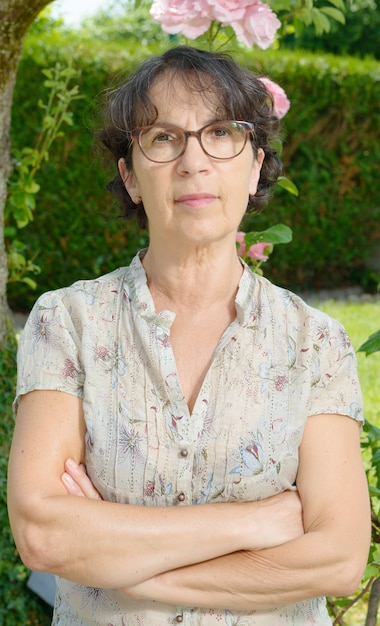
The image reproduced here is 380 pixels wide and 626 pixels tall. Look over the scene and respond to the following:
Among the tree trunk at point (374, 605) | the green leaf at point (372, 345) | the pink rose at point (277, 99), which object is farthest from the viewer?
the tree trunk at point (374, 605)

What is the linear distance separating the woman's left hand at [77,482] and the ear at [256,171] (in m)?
0.80

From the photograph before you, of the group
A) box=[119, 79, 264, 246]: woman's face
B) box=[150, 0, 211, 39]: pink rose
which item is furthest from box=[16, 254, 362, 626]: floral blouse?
box=[150, 0, 211, 39]: pink rose

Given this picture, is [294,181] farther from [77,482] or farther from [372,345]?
[77,482]

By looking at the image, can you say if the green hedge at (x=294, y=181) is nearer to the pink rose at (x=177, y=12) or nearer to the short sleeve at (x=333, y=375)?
the pink rose at (x=177, y=12)

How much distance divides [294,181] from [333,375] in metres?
7.34

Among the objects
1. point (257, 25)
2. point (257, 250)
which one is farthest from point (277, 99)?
point (257, 250)

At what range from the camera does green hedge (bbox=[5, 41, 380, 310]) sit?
7.97 m

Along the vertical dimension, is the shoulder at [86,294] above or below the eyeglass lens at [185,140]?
below

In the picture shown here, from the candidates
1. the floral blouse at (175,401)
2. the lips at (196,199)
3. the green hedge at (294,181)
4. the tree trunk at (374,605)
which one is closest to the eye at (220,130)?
the lips at (196,199)

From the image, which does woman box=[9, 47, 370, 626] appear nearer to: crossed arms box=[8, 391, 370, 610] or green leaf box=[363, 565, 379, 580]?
crossed arms box=[8, 391, 370, 610]

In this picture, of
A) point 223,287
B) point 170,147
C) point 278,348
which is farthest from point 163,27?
point 278,348

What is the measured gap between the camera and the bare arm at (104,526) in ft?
6.09

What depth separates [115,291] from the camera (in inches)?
85.4

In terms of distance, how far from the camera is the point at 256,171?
7.29 ft
